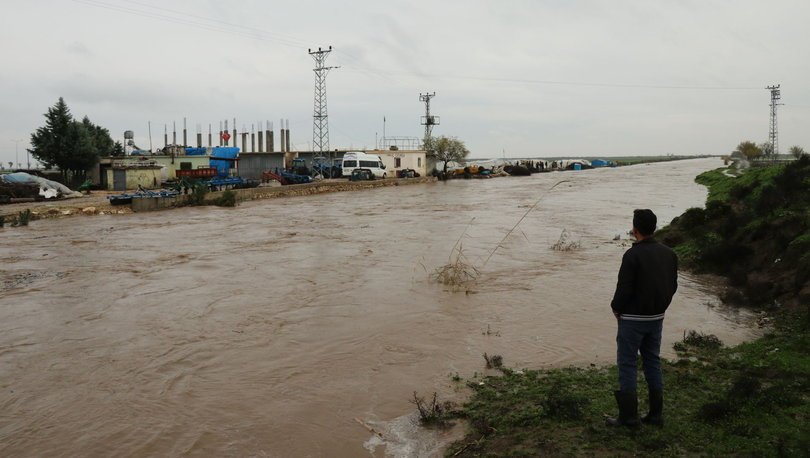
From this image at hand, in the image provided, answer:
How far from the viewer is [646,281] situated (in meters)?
4.14

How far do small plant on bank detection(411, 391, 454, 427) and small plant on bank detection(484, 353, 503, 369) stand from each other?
4.27ft

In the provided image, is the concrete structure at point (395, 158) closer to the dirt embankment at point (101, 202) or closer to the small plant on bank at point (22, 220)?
the dirt embankment at point (101, 202)

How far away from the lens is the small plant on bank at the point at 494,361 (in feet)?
22.1

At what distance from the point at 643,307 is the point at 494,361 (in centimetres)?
290

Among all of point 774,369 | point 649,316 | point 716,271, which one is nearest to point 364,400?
point 649,316

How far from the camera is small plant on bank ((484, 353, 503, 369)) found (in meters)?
6.74

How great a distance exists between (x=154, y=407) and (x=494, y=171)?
69102 millimetres

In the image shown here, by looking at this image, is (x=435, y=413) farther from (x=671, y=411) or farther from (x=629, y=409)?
(x=671, y=411)

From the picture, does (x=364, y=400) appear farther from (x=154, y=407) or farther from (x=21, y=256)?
(x=21, y=256)

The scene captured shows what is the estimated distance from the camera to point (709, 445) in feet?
12.9

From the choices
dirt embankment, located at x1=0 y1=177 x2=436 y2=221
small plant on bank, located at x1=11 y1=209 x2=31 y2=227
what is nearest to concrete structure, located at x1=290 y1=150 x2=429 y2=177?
dirt embankment, located at x1=0 y1=177 x2=436 y2=221

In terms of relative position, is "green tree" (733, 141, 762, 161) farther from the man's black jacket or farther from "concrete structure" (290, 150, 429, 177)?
the man's black jacket

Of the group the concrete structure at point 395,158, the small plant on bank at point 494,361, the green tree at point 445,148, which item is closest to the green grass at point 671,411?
the small plant on bank at point 494,361

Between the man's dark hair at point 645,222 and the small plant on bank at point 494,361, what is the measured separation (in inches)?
116
